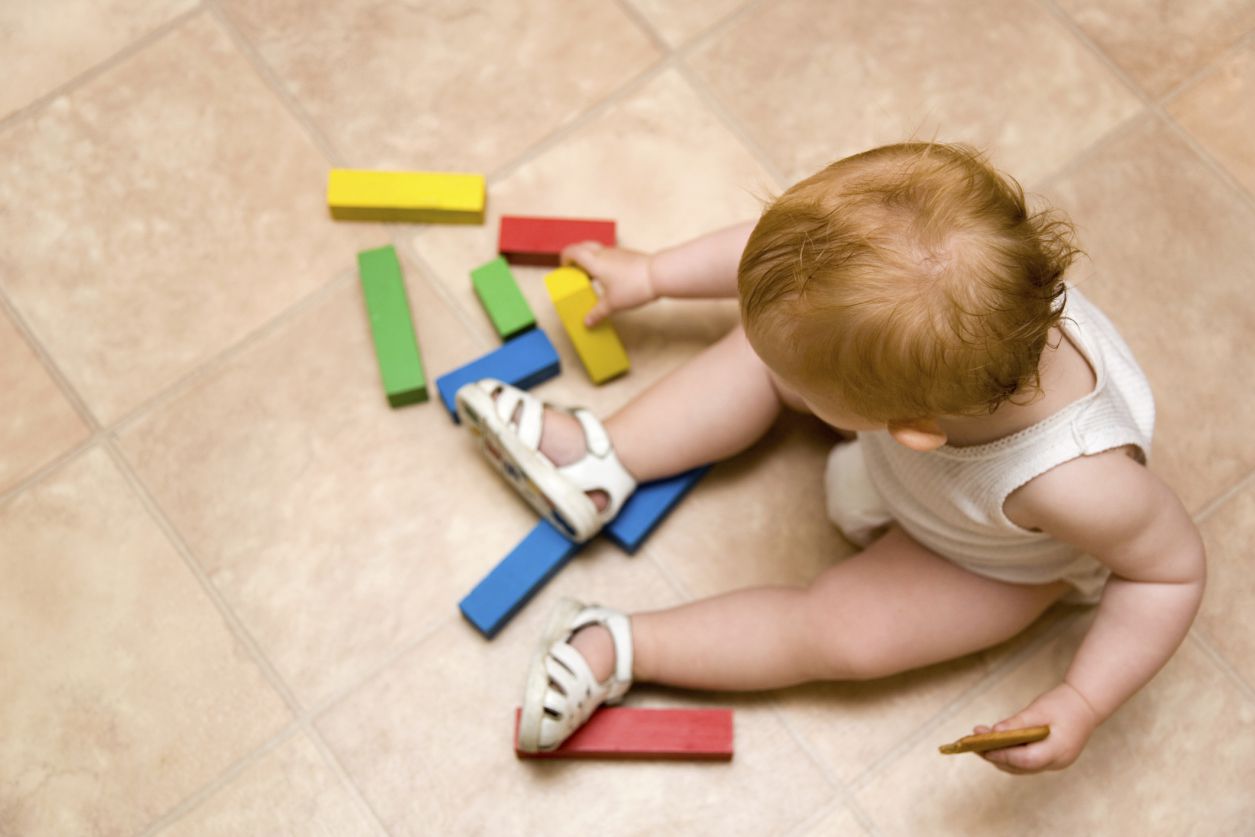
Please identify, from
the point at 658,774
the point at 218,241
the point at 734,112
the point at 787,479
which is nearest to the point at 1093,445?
the point at 787,479

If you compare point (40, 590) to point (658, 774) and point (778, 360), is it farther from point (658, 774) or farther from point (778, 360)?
point (778, 360)

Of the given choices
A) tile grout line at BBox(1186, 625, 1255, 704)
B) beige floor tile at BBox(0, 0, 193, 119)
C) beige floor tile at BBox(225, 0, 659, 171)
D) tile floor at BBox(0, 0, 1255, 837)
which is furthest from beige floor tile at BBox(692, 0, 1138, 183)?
beige floor tile at BBox(0, 0, 193, 119)

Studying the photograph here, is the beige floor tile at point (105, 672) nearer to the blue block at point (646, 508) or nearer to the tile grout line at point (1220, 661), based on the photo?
the blue block at point (646, 508)

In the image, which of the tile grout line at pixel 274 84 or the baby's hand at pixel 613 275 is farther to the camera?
the tile grout line at pixel 274 84

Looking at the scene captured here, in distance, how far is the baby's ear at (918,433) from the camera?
690 mm

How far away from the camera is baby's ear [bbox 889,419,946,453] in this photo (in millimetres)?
690

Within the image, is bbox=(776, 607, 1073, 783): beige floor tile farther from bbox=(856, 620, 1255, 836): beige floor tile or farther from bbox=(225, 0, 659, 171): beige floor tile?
bbox=(225, 0, 659, 171): beige floor tile

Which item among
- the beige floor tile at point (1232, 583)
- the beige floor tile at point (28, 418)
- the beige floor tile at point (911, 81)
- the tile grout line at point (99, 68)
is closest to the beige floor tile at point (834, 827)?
the beige floor tile at point (1232, 583)

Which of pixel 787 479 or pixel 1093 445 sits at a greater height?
pixel 1093 445

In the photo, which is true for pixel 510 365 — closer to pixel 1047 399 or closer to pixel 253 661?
pixel 253 661

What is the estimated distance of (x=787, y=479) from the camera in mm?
1044

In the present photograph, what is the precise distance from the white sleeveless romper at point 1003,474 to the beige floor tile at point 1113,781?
12cm

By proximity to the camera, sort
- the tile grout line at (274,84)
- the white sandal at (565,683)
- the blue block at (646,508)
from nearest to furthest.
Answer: the white sandal at (565,683)
the blue block at (646,508)
the tile grout line at (274,84)

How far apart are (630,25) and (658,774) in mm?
716
